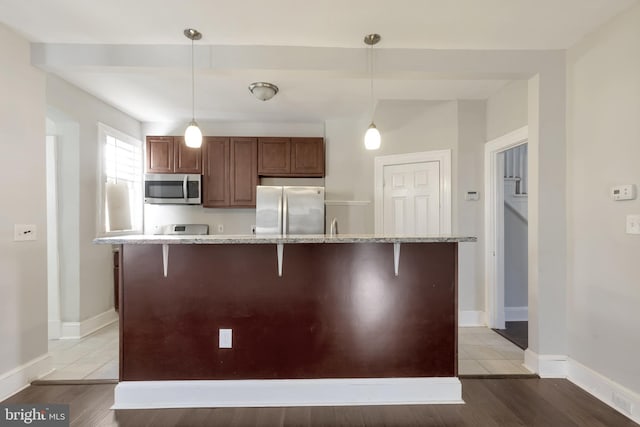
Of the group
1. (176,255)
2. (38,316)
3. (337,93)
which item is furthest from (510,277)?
(38,316)

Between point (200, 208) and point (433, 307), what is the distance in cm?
352

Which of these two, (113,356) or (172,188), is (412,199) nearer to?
(172,188)

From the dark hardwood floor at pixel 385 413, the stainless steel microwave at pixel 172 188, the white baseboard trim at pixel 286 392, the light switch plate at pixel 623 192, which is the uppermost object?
the stainless steel microwave at pixel 172 188

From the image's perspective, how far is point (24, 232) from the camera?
2.30 m

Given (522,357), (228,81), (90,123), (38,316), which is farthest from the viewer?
(90,123)

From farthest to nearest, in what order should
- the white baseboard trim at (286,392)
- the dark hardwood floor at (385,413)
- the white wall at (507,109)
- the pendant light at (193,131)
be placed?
the white wall at (507,109)
the pendant light at (193,131)
the white baseboard trim at (286,392)
the dark hardwood floor at (385,413)

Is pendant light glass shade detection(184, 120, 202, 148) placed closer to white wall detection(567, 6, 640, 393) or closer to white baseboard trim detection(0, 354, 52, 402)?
white baseboard trim detection(0, 354, 52, 402)

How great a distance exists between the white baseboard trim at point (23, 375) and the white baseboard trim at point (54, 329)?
2.73 ft

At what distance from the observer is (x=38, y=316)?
2.43 metres

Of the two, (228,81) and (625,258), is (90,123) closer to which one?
(228,81)

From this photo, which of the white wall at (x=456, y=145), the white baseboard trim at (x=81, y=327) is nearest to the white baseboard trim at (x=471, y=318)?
the white wall at (x=456, y=145)

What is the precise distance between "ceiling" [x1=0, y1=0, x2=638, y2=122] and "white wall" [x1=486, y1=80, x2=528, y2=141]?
34 centimetres

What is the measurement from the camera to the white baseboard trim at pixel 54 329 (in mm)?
3180

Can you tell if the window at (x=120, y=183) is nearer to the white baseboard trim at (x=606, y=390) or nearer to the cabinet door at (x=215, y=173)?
the cabinet door at (x=215, y=173)
